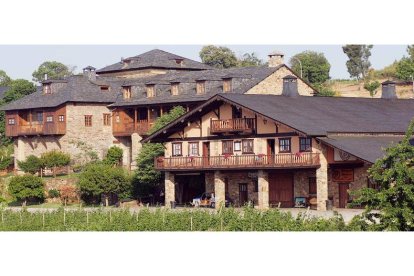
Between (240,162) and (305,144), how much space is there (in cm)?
421

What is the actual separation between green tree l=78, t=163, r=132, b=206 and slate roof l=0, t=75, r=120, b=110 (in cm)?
1390

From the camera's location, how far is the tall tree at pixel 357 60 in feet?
384

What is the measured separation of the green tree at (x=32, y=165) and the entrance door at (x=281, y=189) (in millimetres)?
20904

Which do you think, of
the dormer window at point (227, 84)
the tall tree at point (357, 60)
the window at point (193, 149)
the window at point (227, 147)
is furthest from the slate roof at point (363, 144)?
the tall tree at point (357, 60)

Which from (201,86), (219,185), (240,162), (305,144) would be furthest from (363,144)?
(201,86)

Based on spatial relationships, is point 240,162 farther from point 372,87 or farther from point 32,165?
point 372,87

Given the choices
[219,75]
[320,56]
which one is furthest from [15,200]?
[320,56]

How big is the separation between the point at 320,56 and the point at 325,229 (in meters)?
75.1

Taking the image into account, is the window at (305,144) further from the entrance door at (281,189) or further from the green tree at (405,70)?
the green tree at (405,70)

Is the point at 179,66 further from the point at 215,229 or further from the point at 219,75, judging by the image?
the point at 215,229

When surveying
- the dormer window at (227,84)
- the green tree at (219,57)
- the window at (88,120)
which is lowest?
the window at (88,120)

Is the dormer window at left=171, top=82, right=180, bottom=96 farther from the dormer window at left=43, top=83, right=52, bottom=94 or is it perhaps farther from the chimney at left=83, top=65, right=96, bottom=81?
the chimney at left=83, top=65, right=96, bottom=81

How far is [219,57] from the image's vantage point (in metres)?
119

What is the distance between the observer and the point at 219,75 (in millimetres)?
77500
